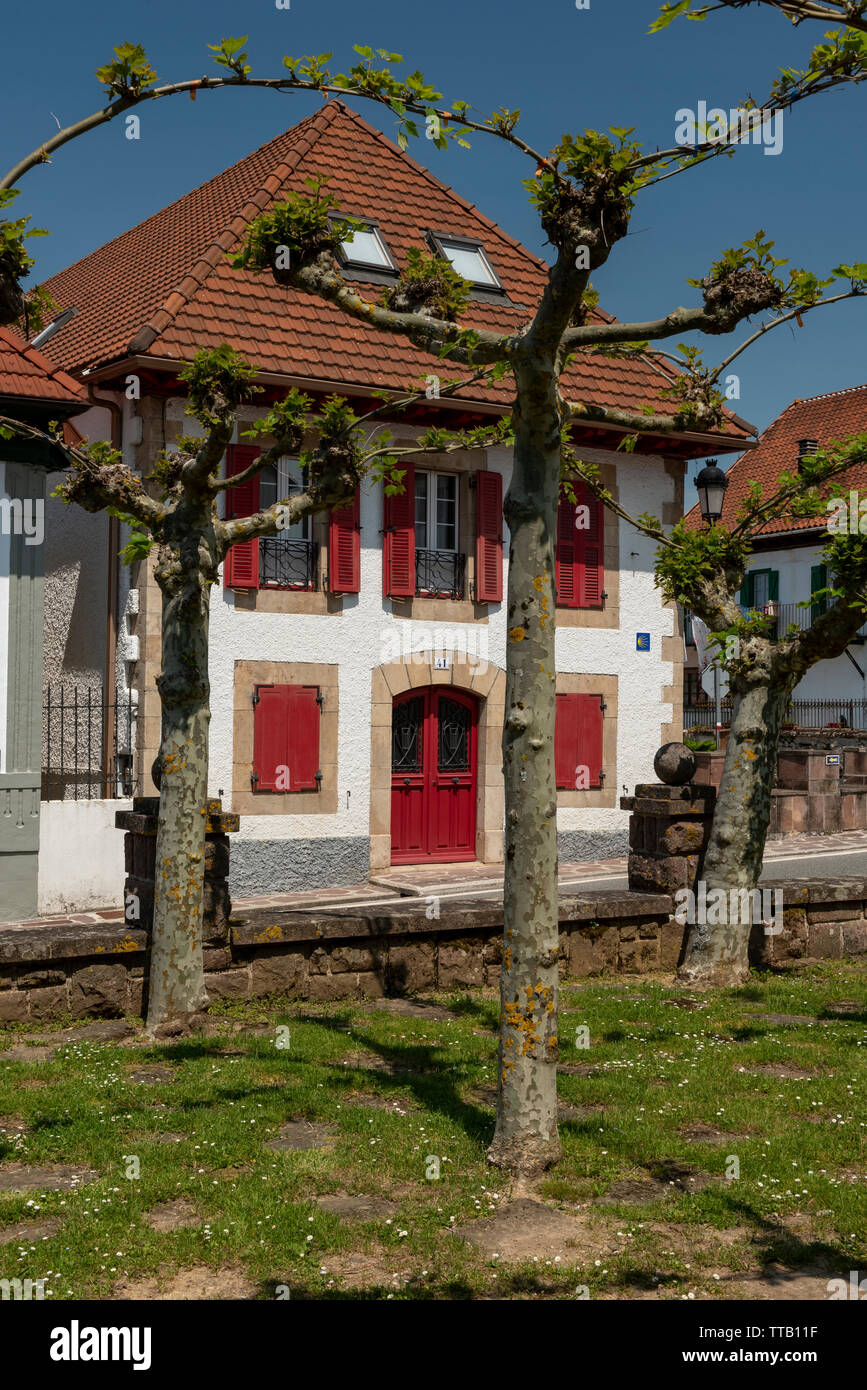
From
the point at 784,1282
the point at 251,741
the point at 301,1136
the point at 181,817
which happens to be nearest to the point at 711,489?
the point at 251,741

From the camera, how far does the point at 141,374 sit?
14.4m

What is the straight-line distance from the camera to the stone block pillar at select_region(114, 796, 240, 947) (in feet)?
27.1

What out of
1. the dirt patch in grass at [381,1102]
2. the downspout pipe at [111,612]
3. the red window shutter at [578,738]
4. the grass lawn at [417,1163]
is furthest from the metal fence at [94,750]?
the dirt patch in grass at [381,1102]

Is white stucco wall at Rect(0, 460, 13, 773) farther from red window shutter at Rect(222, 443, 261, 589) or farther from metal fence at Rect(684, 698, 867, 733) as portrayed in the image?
metal fence at Rect(684, 698, 867, 733)

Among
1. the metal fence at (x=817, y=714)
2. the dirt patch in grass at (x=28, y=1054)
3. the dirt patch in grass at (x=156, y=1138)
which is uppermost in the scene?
the metal fence at (x=817, y=714)

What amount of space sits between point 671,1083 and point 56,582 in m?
12.4

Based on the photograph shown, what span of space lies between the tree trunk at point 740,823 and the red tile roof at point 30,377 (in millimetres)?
7121

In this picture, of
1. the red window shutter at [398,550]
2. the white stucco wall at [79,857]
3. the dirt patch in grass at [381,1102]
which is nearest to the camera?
the dirt patch in grass at [381,1102]

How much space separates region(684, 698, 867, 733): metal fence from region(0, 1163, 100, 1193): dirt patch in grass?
2404 cm

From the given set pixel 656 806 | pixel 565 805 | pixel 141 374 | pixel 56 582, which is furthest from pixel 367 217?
pixel 656 806

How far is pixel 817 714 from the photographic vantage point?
29.8m

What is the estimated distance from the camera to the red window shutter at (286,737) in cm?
1538

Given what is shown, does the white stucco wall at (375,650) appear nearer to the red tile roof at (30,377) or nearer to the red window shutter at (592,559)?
the red window shutter at (592,559)
